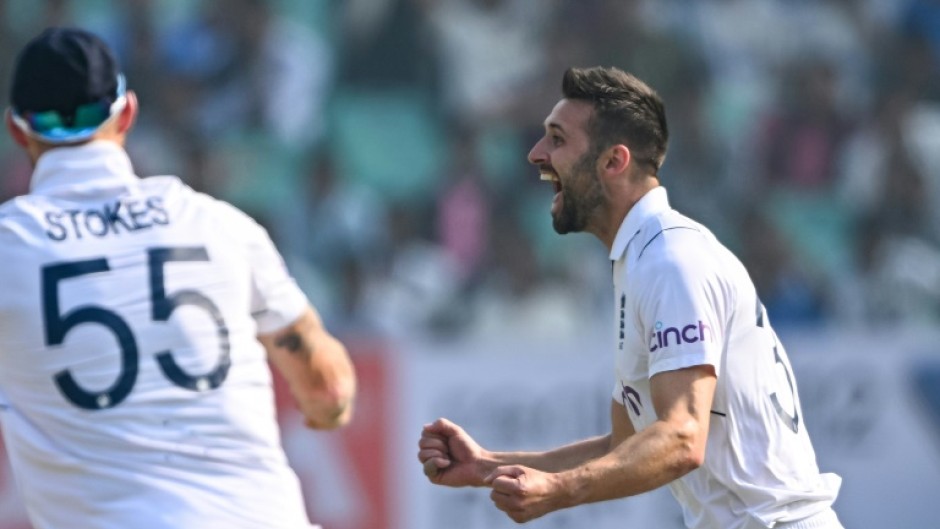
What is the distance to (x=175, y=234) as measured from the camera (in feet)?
12.6

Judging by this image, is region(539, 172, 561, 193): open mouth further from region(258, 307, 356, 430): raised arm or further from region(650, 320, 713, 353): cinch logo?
region(258, 307, 356, 430): raised arm

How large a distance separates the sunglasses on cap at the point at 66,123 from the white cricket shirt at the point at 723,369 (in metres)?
1.51

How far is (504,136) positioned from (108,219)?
25.7ft

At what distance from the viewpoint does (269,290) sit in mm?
4062

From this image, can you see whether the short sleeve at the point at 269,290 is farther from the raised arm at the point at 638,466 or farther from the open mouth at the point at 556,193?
the open mouth at the point at 556,193

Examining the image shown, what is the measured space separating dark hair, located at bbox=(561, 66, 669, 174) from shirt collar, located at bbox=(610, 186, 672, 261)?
0.13 m

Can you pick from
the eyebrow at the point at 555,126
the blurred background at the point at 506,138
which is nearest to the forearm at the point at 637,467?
the eyebrow at the point at 555,126

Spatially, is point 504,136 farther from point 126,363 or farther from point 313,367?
point 126,363

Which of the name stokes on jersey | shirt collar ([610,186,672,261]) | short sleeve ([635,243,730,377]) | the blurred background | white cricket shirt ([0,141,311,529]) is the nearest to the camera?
white cricket shirt ([0,141,311,529])

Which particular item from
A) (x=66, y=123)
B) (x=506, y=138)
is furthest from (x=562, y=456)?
(x=506, y=138)

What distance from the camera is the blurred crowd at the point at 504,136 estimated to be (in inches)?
420

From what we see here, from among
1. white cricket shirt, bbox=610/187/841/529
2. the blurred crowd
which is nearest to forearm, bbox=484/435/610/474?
white cricket shirt, bbox=610/187/841/529

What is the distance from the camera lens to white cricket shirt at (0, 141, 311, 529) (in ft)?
12.0

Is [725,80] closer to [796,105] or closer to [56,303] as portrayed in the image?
[796,105]
